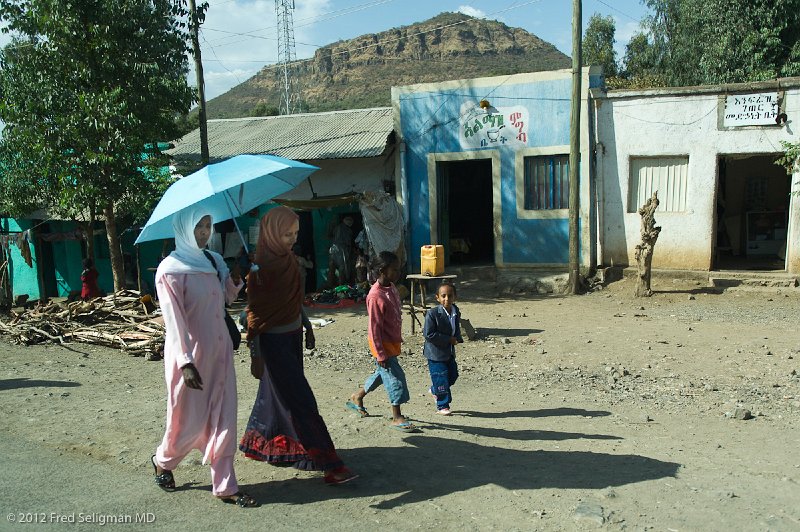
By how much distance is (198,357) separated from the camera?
402cm

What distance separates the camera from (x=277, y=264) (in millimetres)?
4176

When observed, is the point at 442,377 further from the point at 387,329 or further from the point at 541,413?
the point at 541,413

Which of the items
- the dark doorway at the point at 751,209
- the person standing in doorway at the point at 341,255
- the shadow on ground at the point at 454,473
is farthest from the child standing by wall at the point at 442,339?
the dark doorway at the point at 751,209

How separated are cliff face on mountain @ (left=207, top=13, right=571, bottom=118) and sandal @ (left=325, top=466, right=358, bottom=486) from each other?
56374 millimetres

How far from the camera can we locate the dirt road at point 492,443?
3.90 m

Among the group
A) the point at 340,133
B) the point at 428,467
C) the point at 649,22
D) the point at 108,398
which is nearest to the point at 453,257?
the point at 340,133

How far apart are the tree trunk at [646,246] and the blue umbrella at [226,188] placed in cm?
862

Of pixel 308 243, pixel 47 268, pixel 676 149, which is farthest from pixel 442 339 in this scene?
pixel 47 268

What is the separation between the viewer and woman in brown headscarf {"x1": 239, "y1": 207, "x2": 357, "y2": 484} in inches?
164

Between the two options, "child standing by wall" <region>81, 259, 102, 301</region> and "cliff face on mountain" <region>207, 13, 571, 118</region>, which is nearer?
"child standing by wall" <region>81, 259, 102, 301</region>

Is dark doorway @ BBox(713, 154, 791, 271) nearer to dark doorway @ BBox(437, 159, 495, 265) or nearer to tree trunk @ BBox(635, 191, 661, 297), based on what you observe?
tree trunk @ BBox(635, 191, 661, 297)

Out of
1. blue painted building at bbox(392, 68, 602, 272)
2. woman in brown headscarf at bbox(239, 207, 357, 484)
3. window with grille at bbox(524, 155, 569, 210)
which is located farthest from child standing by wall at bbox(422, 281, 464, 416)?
window with grille at bbox(524, 155, 569, 210)

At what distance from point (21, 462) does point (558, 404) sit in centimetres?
440

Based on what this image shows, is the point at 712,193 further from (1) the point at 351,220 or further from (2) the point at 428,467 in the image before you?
(2) the point at 428,467
